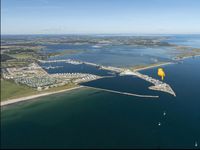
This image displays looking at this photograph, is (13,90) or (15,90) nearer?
(13,90)

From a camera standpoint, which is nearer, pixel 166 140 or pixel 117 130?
pixel 166 140

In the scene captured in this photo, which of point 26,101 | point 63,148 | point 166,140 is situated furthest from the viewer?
point 26,101

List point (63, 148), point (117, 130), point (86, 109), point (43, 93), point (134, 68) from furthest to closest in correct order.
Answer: point (134, 68), point (43, 93), point (86, 109), point (117, 130), point (63, 148)

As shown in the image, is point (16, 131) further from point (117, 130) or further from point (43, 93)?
point (43, 93)

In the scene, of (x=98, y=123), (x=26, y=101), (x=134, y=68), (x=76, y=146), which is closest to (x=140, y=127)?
(x=98, y=123)

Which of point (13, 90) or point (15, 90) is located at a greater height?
point (13, 90)

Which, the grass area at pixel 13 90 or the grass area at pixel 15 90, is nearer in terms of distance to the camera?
the grass area at pixel 13 90

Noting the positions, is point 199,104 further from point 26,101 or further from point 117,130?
point 26,101

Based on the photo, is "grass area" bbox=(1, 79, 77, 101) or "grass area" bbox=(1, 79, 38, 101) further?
"grass area" bbox=(1, 79, 77, 101)

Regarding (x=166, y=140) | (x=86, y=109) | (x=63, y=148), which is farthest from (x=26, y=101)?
(x=166, y=140)
